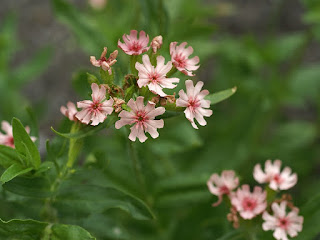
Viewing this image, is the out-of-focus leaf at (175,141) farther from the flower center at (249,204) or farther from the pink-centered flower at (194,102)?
the pink-centered flower at (194,102)

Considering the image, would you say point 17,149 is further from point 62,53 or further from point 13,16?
point 62,53

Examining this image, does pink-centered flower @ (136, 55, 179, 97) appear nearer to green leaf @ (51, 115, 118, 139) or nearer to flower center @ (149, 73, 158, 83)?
flower center @ (149, 73, 158, 83)

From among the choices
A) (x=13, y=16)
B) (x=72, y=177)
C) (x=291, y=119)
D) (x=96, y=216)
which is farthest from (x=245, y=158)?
(x=13, y=16)

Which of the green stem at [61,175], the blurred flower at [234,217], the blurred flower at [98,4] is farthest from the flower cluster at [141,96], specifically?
the blurred flower at [98,4]

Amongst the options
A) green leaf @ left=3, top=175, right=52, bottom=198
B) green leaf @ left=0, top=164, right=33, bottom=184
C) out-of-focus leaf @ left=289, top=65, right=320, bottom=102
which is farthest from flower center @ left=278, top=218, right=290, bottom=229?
out-of-focus leaf @ left=289, top=65, right=320, bottom=102

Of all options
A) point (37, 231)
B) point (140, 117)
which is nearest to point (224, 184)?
point (140, 117)

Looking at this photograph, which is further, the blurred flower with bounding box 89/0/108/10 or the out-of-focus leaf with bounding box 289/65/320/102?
the blurred flower with bounding box 89/0/108/10

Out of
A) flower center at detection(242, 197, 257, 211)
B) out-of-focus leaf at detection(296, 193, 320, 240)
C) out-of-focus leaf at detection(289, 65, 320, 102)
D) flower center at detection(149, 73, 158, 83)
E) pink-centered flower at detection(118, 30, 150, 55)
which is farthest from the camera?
out-of-focus leaf at detection(289, 65, 320, 102)

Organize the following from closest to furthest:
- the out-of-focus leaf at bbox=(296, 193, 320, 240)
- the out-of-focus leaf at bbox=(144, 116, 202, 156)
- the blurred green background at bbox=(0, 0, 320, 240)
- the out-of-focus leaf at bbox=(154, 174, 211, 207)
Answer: the out-of-focus leaf at bbox=(296, 193, 320, 240) < the blurred green background at bbox=(0, 0, 320, 240) < the out-of-focus leaf at bbox=(154, 174, 211, 207) < the out-of-focus leaf at bbox=(144, 116, 202, 156)
